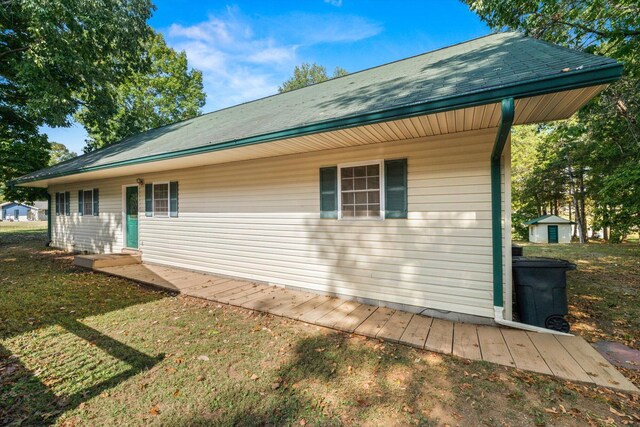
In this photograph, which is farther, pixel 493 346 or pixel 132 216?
pixel 132 216

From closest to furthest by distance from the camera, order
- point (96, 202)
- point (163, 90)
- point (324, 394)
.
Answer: point (324, 394), point (96, 202), point (163, 90)

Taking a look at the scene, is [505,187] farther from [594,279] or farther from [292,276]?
[594,279]

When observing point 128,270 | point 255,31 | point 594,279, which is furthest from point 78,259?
point 594,279

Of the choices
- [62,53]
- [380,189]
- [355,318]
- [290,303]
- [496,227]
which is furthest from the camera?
[62,53]

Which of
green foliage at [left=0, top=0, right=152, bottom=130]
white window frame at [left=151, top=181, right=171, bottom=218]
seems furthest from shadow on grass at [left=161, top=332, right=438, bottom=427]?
green foliage at [left=0, top=0, right=152, bottom=130]

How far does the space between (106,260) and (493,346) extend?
8774mm

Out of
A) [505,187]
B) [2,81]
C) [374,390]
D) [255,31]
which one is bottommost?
[374,390]

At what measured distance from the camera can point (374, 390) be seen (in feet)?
8.20

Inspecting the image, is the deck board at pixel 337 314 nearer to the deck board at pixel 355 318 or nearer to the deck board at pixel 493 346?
Answer: the deck board at pixel 355 318

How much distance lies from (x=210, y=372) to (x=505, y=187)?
404cm

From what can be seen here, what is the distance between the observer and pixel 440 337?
132 inches

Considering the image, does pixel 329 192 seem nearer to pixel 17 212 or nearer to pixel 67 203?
pixel 67 203

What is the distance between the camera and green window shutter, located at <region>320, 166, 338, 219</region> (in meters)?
4.84

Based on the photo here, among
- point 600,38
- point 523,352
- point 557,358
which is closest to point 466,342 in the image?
point 523,352
